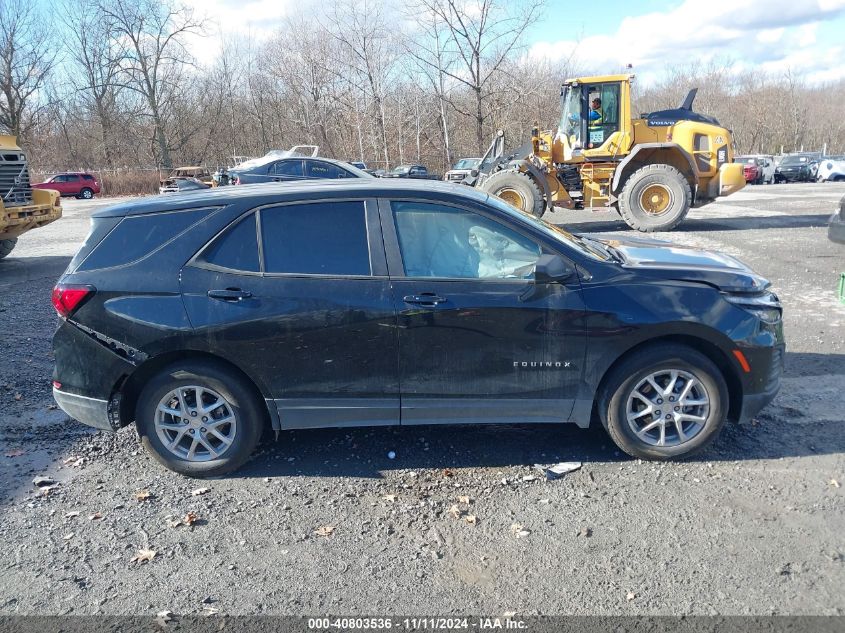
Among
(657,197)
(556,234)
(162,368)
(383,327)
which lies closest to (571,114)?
(657,197)

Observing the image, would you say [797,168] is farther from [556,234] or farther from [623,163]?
[556,234]

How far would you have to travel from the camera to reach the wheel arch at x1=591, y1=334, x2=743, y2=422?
13.2ft

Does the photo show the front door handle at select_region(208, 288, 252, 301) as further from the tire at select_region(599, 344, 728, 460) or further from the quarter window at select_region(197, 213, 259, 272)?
the tire at select_region(599, 344, 728, 460)

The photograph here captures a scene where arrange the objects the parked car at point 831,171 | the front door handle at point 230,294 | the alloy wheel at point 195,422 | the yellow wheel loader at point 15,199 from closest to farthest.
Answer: the front door handle at point 230,294
the alloy wheel at point 195,422
the yellow wheel loader at point 15,199
the parked car at point 831,171

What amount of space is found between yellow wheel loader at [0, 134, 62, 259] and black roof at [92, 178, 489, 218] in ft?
29.5

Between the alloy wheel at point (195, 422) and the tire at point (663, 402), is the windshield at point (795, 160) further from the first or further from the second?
the alloy wheel at point (195, 422)

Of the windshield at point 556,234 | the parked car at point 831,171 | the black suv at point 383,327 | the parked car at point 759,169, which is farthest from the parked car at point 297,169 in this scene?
the parked car at point 831,171

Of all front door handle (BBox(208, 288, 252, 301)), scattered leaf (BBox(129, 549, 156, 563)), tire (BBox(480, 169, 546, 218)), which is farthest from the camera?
tire (BBox(480, 169, 546, 218))

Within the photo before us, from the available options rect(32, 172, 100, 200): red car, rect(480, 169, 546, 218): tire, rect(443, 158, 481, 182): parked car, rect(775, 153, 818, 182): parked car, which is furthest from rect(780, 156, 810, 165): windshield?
rect(32, 172, 100, 200): red car

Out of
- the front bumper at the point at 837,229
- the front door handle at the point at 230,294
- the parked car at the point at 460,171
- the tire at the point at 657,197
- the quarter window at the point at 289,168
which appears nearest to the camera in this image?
the front door handle at the point at 230,294

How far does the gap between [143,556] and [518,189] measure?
39.4 ft

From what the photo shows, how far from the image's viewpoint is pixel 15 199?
12.1m

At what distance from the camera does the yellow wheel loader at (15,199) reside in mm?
11672

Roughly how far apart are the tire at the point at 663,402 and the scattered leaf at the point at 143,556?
2.77 m
